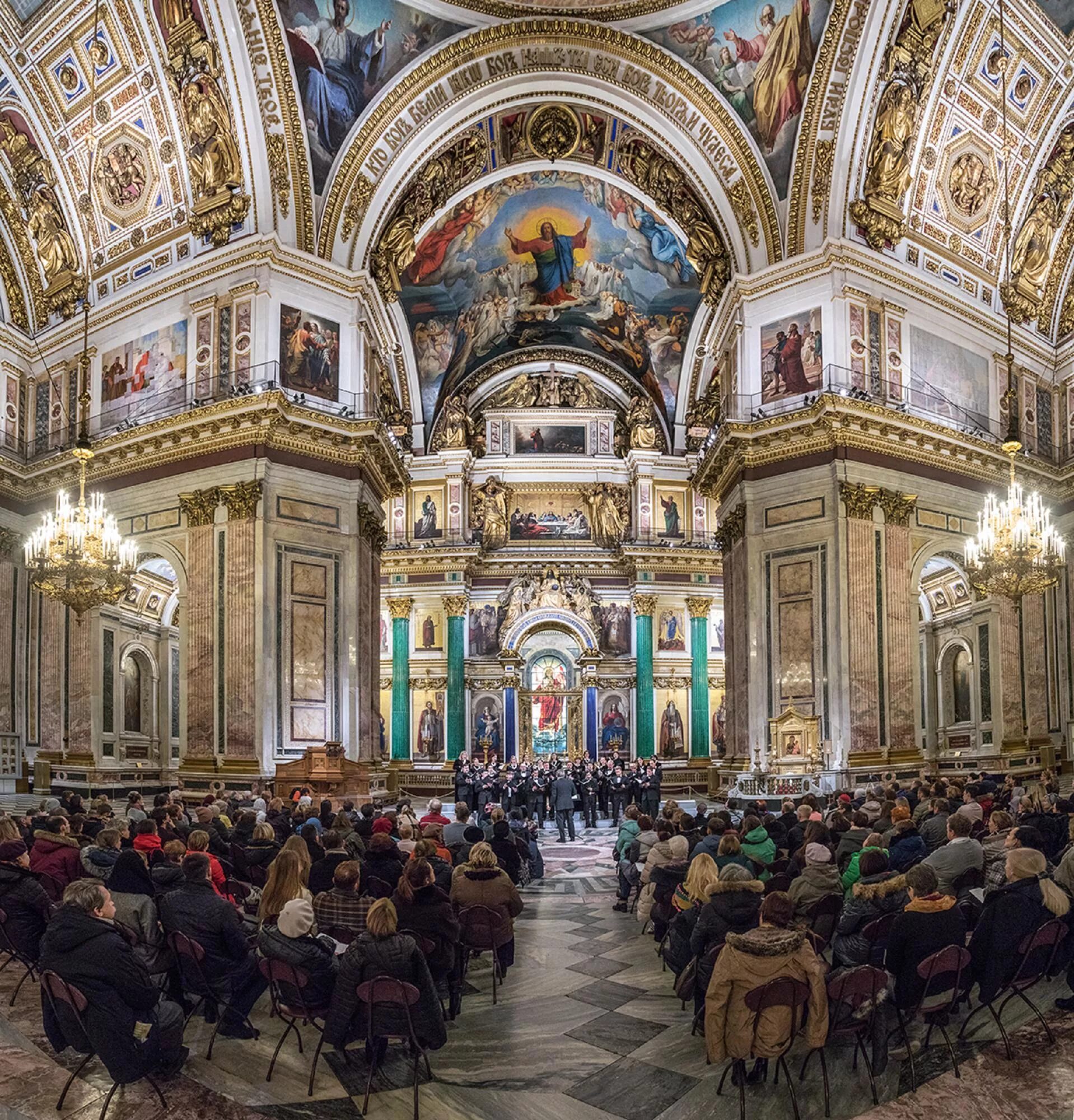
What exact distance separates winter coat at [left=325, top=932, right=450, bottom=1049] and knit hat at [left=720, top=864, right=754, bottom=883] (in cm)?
198

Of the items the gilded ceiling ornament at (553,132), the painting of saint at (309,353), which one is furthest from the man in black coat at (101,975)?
the gilded ceiling ornament at (553,132)

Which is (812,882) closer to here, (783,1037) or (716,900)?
(716,900)

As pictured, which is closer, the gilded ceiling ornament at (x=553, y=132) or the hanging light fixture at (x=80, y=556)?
the hanging light fixture at (x=80, y=556)

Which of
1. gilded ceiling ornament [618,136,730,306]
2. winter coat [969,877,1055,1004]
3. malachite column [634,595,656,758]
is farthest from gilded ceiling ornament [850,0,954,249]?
winter coat [969,877,1055,1004]

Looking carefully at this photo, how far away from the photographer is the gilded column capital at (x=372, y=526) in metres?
22.0

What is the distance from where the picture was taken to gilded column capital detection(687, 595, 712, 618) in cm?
3409

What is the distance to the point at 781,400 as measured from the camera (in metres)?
21.9

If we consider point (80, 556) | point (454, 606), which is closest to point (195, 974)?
point (80, 556)

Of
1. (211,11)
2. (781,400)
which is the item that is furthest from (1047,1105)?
(211,11)

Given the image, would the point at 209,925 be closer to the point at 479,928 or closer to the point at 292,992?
the point at 292,992

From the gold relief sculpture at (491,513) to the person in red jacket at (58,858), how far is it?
26566mm

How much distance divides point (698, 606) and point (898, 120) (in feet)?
55.4

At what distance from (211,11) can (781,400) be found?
43.5 ft

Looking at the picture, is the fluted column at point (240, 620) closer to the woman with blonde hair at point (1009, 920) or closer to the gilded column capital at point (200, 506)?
the gilded column capital at point (200, 506)
